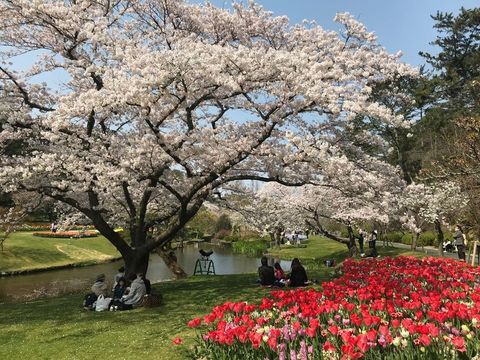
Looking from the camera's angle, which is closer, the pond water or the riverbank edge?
the pond water

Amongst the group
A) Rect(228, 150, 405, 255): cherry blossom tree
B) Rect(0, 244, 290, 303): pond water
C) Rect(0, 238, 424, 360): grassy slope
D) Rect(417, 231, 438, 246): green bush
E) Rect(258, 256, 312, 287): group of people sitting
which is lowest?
Rect(0, 244, 290, 303): pond water

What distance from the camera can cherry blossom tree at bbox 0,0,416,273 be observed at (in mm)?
10969

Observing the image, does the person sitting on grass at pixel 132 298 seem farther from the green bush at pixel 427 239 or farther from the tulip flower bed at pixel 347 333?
the green bush at pixel 427 239

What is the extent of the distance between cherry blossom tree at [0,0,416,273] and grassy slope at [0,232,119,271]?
15193 mm

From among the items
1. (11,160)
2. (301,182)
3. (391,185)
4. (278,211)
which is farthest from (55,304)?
(278,211)

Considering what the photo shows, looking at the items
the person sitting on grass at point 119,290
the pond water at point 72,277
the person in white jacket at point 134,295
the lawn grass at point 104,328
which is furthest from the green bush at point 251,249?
the person in white jacket at point 134,295

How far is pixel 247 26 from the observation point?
17.3m

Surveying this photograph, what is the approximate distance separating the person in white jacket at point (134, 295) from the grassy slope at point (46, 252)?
19.8 metres

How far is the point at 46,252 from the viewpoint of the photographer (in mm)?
33594

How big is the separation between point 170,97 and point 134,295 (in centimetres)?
560

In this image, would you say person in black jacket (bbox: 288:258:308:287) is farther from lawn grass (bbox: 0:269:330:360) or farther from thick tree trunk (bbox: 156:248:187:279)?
thick tree trunk (bbox: 156:248:187:279)

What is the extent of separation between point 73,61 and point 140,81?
5.14 metres

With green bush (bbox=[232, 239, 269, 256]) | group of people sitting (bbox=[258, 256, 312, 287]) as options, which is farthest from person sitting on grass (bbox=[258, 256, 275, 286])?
green bush (bbox=[232, 239, 269, 256])

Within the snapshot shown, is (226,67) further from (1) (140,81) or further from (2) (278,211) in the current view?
(2) (278,211)
